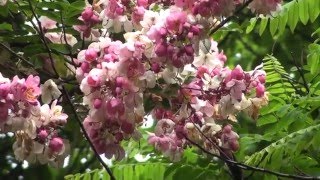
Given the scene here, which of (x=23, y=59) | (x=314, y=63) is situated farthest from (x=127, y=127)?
(x=314, y=63)

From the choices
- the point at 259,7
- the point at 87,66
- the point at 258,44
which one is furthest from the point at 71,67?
the point at 258,44

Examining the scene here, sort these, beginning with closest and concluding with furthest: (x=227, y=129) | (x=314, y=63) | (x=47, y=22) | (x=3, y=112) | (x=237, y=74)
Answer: (x=3, y=112) < (x=237, y=74) < (x=227, y=129) < (x=47, y=22) < (x=314, y=63)

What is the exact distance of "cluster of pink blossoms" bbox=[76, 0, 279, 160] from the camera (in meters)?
1.58

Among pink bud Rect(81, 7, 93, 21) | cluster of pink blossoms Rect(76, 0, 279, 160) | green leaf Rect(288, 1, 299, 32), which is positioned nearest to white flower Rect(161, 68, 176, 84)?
cluster of pink blossoms Rect(76, 0, 279, 160)

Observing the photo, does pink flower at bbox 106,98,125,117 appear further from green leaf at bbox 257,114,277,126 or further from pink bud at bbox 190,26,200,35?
green leaf at bbox 257,114,277,126

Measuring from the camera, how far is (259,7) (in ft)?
5.64

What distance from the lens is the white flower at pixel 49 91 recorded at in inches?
66.6

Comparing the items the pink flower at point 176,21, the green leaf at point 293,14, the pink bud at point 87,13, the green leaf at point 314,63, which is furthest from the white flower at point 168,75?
the green leaf at point 293,14

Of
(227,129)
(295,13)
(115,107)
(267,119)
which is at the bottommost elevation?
(267,119)

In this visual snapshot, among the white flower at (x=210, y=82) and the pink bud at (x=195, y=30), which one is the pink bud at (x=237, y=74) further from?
the pink bud at (x=195, y=30)

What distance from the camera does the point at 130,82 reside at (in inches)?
62.1

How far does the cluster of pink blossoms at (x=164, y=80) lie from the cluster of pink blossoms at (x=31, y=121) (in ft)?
0.30

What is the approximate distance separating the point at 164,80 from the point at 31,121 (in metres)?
0.36

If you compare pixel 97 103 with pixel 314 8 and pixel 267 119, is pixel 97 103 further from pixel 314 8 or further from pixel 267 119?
pixel 314 8
